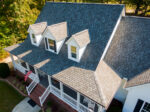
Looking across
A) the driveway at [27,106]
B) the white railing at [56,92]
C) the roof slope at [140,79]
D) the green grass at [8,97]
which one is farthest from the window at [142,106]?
the green grass at [8,97]

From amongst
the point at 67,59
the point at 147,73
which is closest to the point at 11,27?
the point at 67,59

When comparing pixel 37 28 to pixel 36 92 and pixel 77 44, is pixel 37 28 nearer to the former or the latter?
pixel 77 44

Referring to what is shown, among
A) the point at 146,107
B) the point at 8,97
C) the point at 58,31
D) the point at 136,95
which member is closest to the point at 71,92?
the point at 136,95

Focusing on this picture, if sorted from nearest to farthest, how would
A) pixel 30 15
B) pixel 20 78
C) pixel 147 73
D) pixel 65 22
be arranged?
pixel 147 73, pixel 65 22, pixel 20 78, pixel 30 15

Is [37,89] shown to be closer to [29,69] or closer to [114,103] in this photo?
[29,69]

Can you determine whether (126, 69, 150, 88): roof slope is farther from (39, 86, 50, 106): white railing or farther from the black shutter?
(39, 86, 50, 106): white railing

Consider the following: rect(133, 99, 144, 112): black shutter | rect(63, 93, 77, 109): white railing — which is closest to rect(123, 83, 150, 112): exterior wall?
rect(133, 99, 144, 112): black shutter
